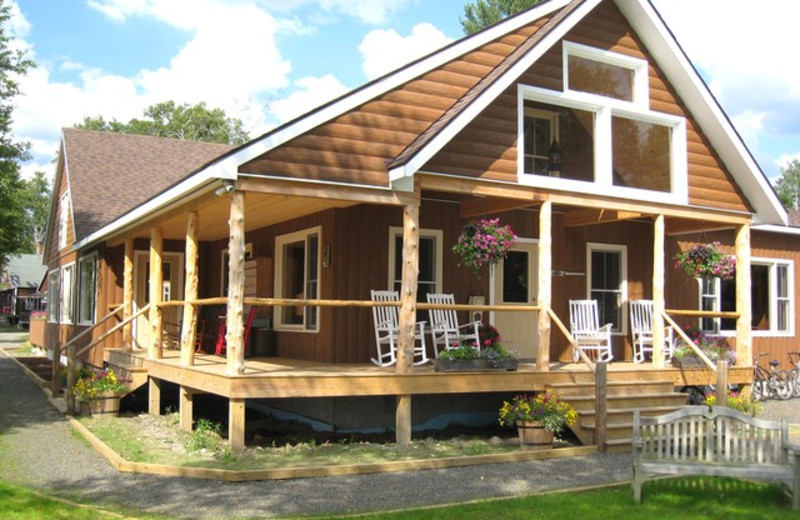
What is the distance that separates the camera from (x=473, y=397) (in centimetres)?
1159

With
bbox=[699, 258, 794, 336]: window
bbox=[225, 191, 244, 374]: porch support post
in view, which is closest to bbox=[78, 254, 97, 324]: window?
bbox=[225, 191, 244, 374]: porch support post

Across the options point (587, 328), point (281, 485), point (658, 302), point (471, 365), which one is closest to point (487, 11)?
point (587, 328)

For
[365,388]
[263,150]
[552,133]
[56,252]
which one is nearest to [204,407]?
[365,388]

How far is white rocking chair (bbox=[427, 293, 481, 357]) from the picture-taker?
11.1m

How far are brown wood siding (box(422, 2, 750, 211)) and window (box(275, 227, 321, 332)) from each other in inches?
119

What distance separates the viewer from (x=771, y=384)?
14945 millimetres

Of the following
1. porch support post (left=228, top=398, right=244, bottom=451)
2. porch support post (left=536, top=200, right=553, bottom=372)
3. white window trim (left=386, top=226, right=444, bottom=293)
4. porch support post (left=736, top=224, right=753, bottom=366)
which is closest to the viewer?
porch support post (left=228, top=398, right=244, bottom=451)

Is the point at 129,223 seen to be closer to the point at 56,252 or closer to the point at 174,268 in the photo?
the point at 174,268

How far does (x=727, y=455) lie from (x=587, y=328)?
20.0 ft

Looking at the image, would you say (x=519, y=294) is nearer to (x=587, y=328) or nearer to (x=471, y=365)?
(x=587, y=328)

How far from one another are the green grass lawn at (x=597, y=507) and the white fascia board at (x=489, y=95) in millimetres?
4279

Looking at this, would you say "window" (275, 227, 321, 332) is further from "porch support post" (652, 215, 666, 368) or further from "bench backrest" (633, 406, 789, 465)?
"bench backrest" (633, 406, 789, 465)

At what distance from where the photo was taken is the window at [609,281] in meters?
14.0

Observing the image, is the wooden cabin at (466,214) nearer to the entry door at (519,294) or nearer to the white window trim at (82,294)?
the entry door at (519,294)
